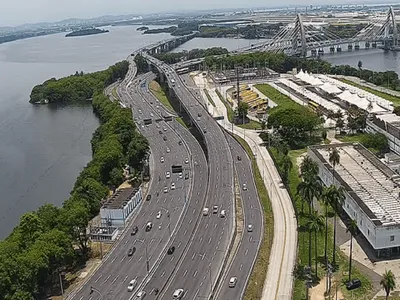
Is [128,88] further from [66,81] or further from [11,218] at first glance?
[11,218]

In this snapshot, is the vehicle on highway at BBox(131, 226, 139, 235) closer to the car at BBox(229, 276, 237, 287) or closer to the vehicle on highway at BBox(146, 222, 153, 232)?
the vehicle on highway at BBox(146, 222, 153, 232)

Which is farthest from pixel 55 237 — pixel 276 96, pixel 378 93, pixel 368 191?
pixel 378 93

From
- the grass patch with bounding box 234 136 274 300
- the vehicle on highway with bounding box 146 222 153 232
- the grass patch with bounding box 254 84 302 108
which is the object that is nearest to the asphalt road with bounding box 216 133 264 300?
the grass patch with bounding box 234 136 274 300

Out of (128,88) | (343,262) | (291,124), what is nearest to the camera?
(343,262)

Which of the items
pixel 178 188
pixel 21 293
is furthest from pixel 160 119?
pixel 21 293

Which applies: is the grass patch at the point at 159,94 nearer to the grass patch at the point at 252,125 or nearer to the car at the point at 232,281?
the grass patch at the point at 252,125

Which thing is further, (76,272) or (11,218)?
(11,218)

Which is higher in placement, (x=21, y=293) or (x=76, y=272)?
(x=21, y=293)
